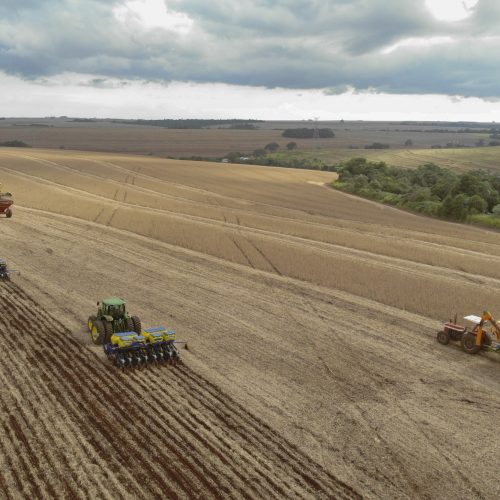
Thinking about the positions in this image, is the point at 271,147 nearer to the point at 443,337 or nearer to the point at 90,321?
the point at 443,337

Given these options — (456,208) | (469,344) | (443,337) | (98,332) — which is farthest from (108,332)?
(456,208)

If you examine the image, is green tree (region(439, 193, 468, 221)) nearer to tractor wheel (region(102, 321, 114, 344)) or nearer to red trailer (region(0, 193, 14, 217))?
tractor wheel (region(102, 321, 114, 344))

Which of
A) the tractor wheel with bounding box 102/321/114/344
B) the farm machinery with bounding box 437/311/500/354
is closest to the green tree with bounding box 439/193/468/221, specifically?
the farm machinery with bounding box 437/311/500/354

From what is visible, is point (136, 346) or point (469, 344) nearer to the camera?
point (136, 346)

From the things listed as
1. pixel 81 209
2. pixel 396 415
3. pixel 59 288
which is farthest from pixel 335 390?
pixel 81 209

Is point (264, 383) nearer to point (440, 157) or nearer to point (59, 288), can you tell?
point (59, 288)

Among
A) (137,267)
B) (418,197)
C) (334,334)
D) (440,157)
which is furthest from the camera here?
(440,157)

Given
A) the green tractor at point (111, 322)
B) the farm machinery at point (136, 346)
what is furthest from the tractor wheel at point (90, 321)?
the farm machinery at point (136, 346)
